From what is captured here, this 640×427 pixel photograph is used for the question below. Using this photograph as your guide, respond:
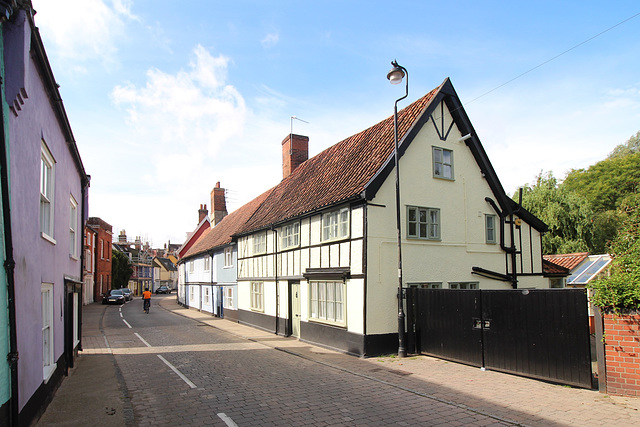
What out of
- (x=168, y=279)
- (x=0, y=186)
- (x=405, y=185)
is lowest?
(x=168, y=279)

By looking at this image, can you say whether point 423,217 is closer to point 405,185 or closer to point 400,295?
point 405,185

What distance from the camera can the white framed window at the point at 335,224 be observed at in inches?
540

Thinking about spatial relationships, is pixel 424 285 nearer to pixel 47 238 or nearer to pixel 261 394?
pixel 261 394

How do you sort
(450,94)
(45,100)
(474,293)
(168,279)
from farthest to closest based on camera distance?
(168,279) → (450,94) → (474,293) → (45,100)

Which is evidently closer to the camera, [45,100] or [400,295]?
[45,100]

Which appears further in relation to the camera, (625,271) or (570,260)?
(570,260)

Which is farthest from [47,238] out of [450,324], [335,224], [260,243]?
[260,243]

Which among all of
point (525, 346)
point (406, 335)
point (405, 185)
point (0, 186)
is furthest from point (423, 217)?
point (0, 186)

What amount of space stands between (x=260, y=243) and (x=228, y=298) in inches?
268

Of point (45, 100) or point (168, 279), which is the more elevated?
point (45, 100)

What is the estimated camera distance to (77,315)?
13031 mm

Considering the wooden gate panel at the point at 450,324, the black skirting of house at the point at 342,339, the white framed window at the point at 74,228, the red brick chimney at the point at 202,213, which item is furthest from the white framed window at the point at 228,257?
the red brick chimney at the point at 202,213

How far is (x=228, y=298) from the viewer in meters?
26.0

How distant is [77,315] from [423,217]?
10984 millimetres
